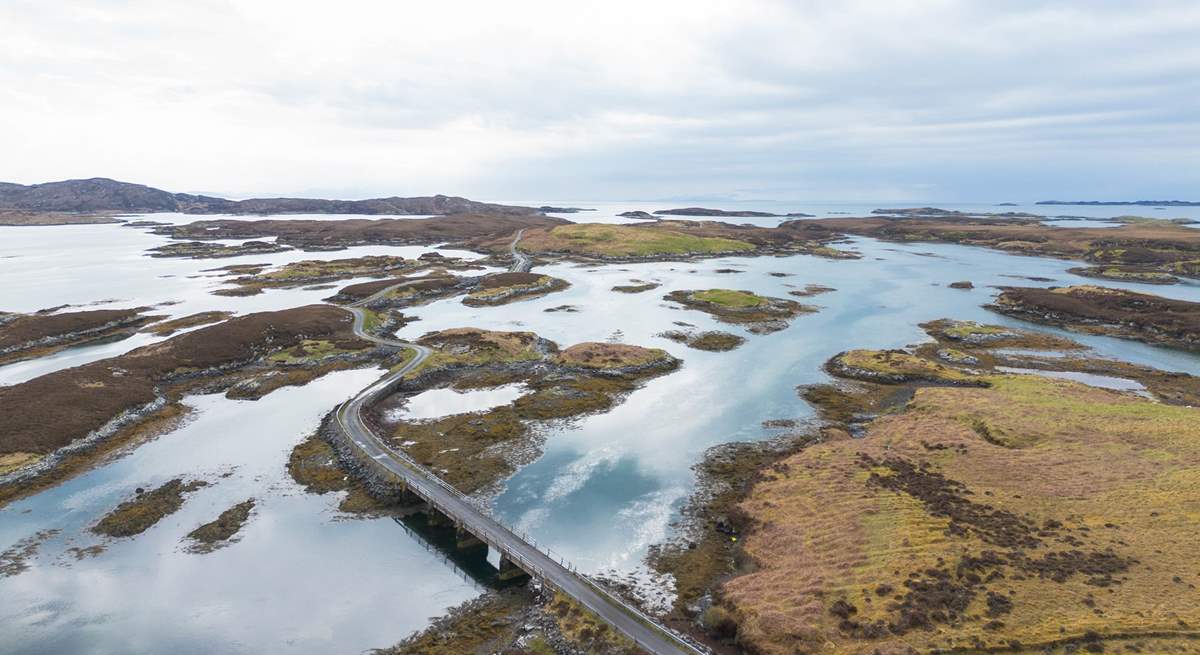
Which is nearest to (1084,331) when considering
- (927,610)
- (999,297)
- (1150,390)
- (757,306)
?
(999,297)

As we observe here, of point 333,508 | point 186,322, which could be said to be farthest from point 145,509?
point 186,322

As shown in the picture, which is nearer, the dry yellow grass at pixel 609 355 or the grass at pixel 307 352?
the dry yellow grass at pixel 609 355

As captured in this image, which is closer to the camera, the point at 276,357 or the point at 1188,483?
the point at 1188,483

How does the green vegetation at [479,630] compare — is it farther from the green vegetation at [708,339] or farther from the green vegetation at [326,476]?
the green vegetation at [708,339]

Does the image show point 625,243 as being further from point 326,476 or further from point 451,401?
point 326,476

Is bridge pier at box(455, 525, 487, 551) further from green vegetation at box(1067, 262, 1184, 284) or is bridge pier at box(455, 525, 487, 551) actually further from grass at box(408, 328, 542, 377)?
green vegetation at box(1067, 262, 1184, 284)

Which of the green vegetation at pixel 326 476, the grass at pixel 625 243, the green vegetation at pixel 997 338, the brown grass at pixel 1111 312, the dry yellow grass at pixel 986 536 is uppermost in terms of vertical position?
the grass at pixel 625 243

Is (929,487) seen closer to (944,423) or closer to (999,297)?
(944,423)

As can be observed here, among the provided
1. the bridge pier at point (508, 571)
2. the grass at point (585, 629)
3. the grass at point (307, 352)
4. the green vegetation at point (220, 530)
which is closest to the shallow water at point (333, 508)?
the green vegetation at point (220, 530)
